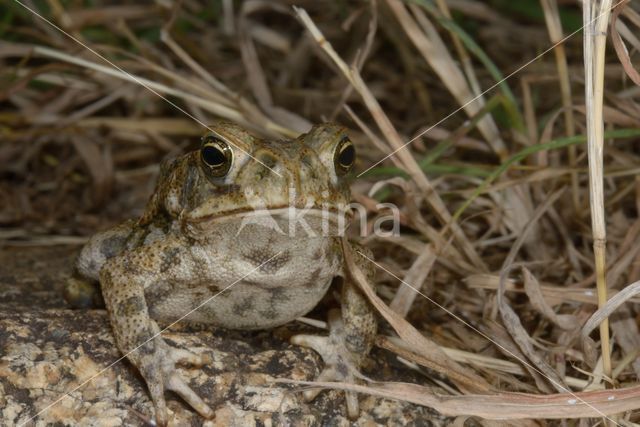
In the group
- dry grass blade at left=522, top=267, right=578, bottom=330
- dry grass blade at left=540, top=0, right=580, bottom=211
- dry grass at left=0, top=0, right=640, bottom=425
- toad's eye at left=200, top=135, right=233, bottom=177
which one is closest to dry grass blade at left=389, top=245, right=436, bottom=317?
dry grass at left=0, top=0, right=640, bottom=425

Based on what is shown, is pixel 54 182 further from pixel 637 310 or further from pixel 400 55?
pixel 637 310

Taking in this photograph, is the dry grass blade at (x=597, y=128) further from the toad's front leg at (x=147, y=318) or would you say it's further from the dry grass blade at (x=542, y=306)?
the toad's front leg at (x=147, y=318)

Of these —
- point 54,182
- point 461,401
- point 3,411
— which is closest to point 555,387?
point 461,401

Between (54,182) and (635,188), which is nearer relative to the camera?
(635,188)

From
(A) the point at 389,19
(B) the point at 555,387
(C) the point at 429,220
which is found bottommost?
(B) the point at 555,387

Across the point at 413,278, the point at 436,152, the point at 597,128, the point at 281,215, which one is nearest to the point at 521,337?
the point at 413,278

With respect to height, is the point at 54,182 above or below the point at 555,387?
above

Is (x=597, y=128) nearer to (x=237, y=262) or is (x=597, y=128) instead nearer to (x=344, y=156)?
(x=344, y=156)
